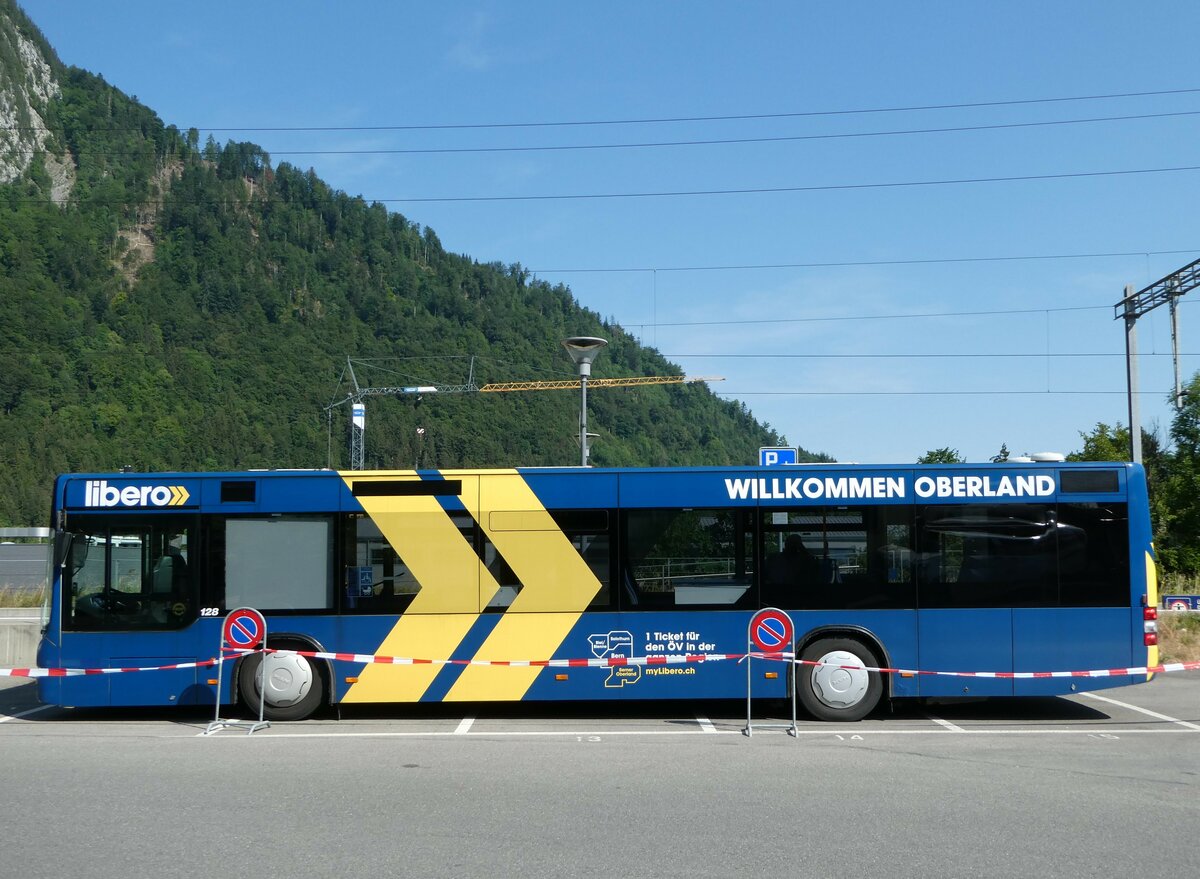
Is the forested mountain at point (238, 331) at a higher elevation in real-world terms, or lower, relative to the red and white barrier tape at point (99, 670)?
higher

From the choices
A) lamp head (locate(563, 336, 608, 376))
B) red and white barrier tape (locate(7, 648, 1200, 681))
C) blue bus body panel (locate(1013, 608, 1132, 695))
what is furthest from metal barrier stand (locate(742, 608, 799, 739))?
lamp head (locate(563, 336, 608, 376))

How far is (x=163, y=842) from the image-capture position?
705 cm

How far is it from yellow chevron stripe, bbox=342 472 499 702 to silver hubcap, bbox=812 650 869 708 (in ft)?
11.9

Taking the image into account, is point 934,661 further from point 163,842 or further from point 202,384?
point 202,384

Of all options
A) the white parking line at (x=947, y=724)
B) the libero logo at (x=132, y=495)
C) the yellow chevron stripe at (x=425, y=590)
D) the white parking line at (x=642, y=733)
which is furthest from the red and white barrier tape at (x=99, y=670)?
the white parking line at (x=947, y=724)

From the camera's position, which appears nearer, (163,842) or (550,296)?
(163,842)

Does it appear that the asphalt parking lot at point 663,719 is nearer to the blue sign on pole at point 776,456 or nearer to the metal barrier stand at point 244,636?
the metal barrier stand at point 244,636

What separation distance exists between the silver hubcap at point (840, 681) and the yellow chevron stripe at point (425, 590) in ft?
11.9

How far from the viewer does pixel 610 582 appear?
1251 centimetres

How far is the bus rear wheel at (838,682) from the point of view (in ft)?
40.5

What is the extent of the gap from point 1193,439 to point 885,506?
54.8ft

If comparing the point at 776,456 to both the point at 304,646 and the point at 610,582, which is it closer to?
the point at 610,582

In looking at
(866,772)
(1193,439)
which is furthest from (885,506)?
(1193,439)

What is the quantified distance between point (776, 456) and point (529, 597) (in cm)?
500
